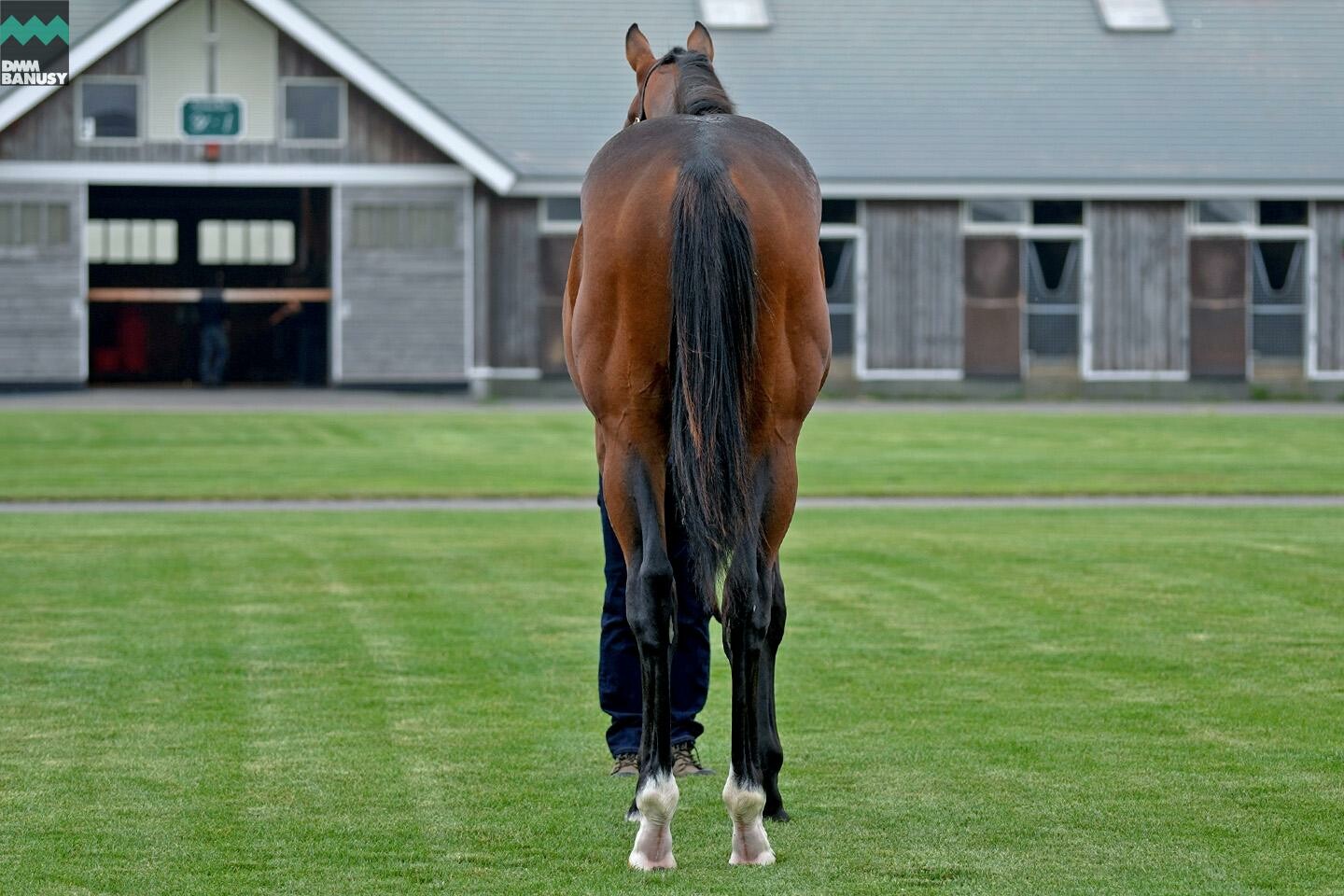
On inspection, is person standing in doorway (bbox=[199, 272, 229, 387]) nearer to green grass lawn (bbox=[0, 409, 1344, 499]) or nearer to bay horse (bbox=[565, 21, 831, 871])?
green grass lawn (bbox=[0, 409, 1344, 499])

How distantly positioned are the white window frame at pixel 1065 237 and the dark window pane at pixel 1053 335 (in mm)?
121

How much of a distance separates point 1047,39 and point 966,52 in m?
1.76

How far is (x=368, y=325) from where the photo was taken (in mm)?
35344

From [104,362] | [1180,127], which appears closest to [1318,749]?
[1180,127]

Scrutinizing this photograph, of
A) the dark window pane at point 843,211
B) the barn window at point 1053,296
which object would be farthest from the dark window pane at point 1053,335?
the dark window pane at point 843,211

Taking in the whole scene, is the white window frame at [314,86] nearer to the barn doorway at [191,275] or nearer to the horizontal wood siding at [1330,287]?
the barn doorway at [191,275]

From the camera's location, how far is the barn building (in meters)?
34.6

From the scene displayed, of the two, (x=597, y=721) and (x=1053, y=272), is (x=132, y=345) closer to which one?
(x=1053, y=272)

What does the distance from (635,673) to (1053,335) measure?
3128 cm

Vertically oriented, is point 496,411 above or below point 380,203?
below

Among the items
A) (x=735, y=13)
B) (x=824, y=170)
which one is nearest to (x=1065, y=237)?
(x=824, y=170)

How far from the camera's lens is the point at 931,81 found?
38438 mm

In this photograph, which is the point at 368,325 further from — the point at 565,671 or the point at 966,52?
the point at 565,671

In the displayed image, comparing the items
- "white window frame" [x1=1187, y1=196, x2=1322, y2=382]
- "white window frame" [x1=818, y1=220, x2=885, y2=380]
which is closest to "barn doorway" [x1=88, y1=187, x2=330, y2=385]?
"white window frame" [x1=818, y1=220, x2=885, y2=380]
